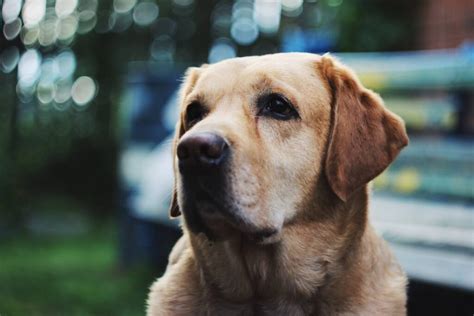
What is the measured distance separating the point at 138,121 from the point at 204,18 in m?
10.1

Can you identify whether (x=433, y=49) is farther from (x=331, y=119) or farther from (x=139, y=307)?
(x=331, y=119)

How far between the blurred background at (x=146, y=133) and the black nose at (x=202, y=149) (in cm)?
223

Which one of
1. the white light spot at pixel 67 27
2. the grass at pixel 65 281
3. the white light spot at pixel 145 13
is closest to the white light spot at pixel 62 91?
the white light spot at pixel 67 27

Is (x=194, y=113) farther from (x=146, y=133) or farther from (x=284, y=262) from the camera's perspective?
(x=146, y=133)

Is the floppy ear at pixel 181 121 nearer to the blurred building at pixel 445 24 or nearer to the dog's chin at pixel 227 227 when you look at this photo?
the dog's chin at pixel 227 227

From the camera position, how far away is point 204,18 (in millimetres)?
17141

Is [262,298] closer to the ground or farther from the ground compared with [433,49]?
closer to the ground

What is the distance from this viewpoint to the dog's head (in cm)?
272

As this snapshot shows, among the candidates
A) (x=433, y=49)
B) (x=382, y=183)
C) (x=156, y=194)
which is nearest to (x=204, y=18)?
(x=433, y=49)

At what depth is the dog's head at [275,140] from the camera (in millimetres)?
2723

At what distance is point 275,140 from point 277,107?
18 cm

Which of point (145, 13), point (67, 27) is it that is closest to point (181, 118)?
point (67, 27)

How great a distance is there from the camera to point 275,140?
3.01 m

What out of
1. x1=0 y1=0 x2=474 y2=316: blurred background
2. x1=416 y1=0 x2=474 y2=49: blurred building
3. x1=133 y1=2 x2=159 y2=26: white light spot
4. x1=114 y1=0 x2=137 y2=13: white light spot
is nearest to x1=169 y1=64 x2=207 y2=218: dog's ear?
x1=0 y1=0 x2=474 y2=316: blurred background
